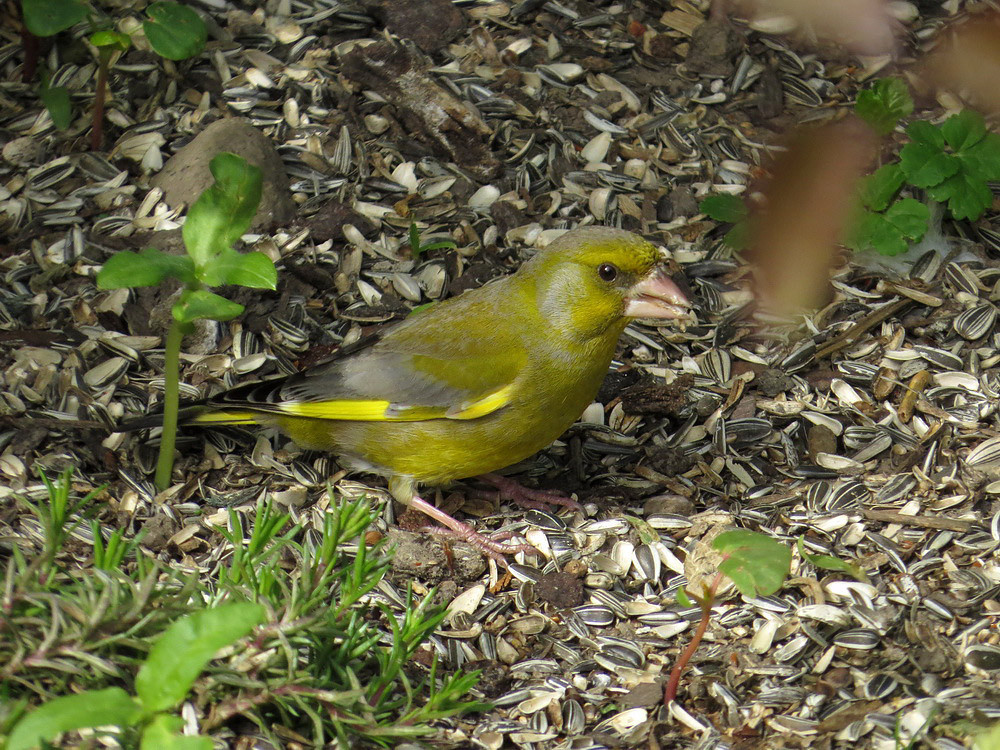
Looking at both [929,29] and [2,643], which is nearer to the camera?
[2,643]

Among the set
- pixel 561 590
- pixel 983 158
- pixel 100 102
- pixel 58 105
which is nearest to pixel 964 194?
pixel 983 158

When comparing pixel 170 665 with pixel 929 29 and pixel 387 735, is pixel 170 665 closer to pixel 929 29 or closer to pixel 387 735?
pixel 387 735

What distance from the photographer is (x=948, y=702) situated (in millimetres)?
3021

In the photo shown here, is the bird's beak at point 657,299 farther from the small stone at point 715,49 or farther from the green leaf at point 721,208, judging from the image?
the small stone at point 715,49

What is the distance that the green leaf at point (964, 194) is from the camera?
464 cm

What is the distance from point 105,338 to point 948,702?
11.0 feet

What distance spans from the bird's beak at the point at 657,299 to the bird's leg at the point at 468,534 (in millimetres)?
965

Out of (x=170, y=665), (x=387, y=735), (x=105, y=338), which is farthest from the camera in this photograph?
(x=105, y=338)

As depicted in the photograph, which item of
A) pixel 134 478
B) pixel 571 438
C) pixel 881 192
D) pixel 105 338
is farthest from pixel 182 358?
pixel 881 192

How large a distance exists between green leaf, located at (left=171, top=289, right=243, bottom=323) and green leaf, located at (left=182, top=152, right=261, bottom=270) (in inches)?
3.8

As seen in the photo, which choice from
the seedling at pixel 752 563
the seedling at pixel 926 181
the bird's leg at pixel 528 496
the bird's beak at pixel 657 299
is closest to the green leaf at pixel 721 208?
the seedling at pixel 926 181

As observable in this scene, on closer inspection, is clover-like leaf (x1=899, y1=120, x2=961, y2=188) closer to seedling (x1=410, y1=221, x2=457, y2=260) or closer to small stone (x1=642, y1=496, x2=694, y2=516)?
small stone (x1=642, y1=496, x2=694, y2=516)

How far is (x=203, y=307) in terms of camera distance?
3223mm

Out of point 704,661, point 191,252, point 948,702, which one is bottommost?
point 704,661
